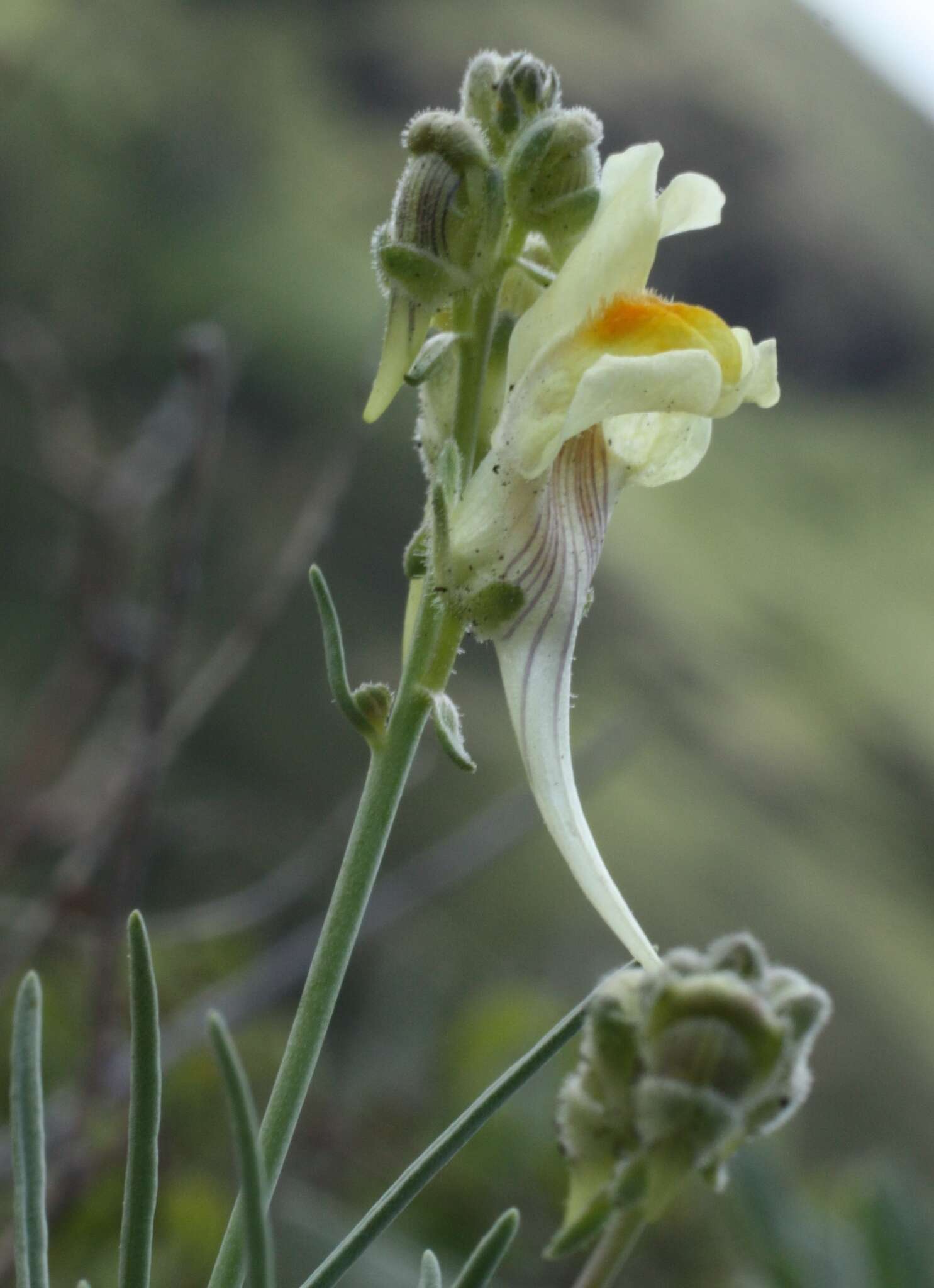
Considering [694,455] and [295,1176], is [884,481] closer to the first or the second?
[295,1176]

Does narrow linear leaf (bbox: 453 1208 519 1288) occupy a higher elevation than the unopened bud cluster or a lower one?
lower

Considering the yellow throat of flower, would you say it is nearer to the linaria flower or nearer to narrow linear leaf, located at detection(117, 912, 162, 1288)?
the linaria flower

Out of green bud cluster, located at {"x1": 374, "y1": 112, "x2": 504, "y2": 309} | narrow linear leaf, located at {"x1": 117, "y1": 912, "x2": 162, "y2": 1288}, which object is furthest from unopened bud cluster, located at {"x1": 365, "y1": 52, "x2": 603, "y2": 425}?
narrow linear leaf, located at {"x1": 117, "y1": 912, "x2": 162, "y2": 1288}

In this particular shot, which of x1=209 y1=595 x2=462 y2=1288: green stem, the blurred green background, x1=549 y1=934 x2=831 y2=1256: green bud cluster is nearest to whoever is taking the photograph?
x1=549 y1=934 x2=831 y2=1256: green bud cluster

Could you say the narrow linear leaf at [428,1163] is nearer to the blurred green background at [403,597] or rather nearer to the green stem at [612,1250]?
the green stem at [612,1250]

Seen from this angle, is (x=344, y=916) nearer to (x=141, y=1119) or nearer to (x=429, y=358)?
(x=141, y=1119)

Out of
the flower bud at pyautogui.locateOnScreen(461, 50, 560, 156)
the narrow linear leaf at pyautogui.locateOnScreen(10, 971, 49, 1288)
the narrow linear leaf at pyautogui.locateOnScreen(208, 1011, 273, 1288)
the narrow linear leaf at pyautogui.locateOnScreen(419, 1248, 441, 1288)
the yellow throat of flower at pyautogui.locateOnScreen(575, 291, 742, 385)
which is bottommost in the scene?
the narrow linear leaf at pyautogui.locateOnScreen(10, 971, 49, 1288)
